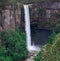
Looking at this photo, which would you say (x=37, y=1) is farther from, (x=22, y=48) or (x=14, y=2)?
(x=22, y=48)

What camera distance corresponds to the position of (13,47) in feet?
86.4

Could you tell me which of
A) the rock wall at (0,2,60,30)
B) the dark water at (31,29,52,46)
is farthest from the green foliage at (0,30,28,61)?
the dark water at (31,29,52,46)

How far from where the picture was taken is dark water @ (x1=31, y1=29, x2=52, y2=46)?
29.2 meters

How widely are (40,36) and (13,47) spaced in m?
3.65

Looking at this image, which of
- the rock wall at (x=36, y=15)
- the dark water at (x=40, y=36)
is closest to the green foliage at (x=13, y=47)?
the rock wall at (x=36, y=15)

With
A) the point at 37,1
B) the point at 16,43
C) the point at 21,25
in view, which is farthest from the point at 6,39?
the point at 37,1

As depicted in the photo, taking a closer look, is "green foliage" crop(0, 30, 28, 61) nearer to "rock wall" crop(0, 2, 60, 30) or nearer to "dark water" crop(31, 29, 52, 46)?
"rock wall" crop(0, 2, 60, 30)

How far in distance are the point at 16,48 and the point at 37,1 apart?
5.04m

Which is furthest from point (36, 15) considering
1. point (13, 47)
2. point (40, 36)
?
point (13, 47)

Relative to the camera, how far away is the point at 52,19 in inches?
1161

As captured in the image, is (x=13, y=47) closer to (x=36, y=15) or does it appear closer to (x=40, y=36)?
(x=40, y=36)

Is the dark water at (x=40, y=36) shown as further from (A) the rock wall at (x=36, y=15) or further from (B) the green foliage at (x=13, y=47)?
(B) the green foliage at (x=13, y=47)

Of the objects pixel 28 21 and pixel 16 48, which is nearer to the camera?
pixel 16 48

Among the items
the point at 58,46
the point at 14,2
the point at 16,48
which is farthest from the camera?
the point at 14,2
